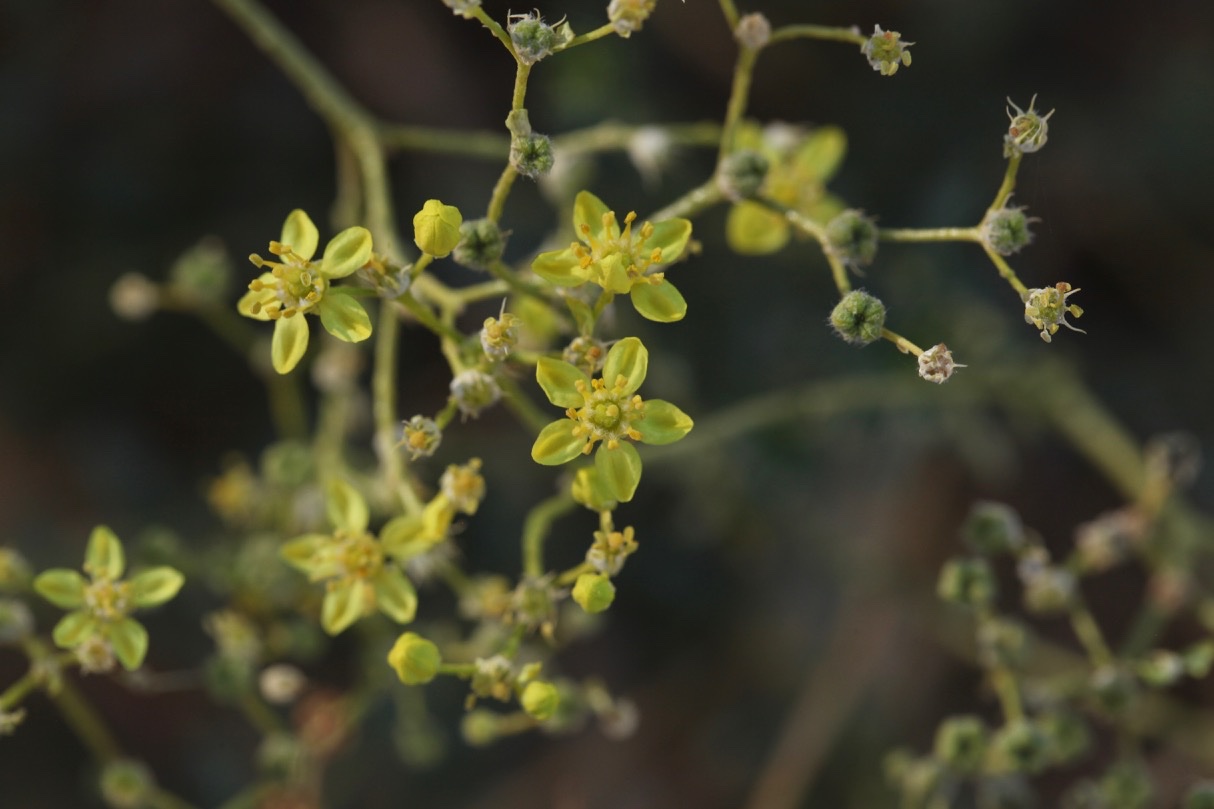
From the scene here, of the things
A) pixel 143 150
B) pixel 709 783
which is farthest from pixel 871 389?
pixel 143 150

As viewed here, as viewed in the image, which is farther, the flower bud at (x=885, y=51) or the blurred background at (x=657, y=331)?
the blurred background at (x=657, y=331)

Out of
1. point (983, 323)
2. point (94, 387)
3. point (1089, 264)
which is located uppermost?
point (1089, 264)

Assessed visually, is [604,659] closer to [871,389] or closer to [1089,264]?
[871,389]

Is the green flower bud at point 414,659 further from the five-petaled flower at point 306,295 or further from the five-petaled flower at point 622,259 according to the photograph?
the five-petaled flower at point 622,259

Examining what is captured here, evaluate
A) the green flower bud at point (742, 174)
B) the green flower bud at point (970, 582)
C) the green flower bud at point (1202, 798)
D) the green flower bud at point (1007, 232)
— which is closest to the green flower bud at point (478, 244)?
the green flower bud at point (742, 174)

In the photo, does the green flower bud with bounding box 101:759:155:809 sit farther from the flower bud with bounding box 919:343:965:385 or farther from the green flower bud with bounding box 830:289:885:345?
the flower bud with bounding box 919:343:965:385
